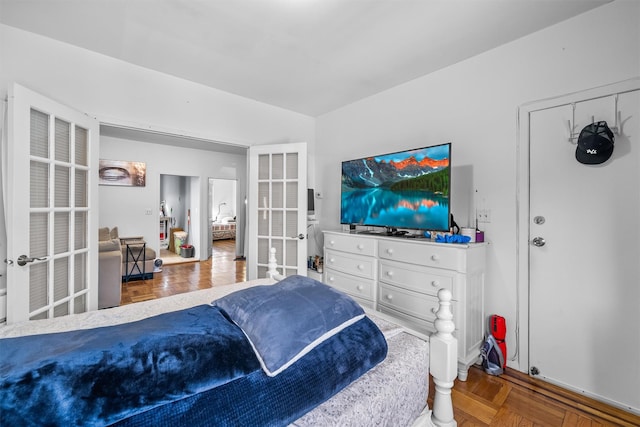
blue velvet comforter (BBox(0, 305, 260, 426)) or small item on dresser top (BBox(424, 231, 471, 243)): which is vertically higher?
small item on dresser top (BBox(424, 231, 471, 243))

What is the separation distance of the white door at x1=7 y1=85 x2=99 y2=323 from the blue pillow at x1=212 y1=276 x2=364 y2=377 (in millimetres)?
1517

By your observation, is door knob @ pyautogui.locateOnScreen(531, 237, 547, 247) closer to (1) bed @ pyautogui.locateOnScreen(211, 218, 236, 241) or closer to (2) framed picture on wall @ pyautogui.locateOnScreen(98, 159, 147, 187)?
(2) framed picture on wall @ pyautogui.locateOnScreen(98, 159, 147, 187)

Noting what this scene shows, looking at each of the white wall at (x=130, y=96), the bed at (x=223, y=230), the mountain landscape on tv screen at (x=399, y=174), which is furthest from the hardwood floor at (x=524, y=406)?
the bed at (x=223, y=230)

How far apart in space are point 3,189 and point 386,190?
9.66 ft

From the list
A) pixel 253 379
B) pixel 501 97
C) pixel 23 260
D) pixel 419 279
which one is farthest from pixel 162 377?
pixel 501 97

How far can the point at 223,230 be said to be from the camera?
354 inches

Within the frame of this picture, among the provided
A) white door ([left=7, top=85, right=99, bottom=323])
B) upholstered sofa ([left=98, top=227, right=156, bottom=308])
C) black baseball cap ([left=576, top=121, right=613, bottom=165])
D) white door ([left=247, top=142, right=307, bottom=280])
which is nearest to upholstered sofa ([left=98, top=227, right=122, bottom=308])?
upholstered sofa ([left=98, top=227, right=156, bottom=308])

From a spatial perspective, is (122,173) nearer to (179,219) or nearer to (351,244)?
(179,219)

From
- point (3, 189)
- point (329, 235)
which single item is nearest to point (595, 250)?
point (329, 235)

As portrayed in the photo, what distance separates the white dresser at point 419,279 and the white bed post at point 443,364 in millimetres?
570

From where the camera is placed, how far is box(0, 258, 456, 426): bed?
0.68 metres

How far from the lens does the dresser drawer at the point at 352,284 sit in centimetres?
261

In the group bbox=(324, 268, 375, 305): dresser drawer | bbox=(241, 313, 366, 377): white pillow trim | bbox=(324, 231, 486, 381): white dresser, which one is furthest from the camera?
bbox=(324, 268, 375, 305): dresser drawer

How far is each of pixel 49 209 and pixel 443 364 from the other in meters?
2.64
